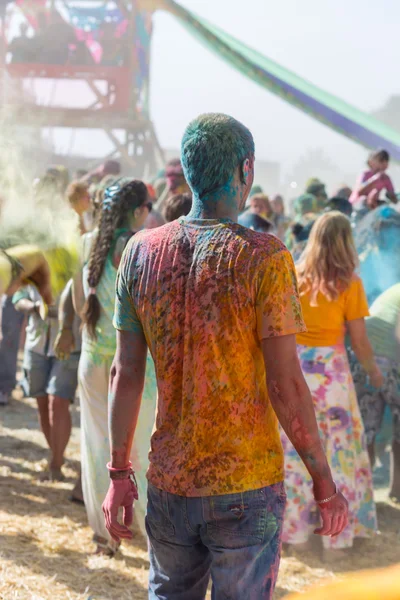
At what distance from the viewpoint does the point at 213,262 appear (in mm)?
1865

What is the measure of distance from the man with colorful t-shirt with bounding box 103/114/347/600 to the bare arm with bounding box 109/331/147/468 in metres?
0.11

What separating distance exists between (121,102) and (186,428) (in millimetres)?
15377

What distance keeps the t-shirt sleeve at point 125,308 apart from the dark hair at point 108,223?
170 centimetres

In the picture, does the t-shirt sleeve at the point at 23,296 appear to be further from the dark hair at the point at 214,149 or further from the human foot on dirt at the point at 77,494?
the dark hair at the point at 214,149

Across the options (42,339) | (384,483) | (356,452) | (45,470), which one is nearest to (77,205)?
(42,339)

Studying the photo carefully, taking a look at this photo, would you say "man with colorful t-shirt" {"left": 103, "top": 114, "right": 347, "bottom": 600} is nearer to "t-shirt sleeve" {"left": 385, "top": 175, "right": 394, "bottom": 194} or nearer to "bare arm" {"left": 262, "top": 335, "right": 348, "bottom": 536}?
"bare arm" {"left": 262, "top": 335, "right": 348, "bottom": 536}

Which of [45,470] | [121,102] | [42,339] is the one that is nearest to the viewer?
[42,339]

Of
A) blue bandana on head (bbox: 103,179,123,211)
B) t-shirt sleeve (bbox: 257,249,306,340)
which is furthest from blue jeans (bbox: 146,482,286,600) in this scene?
blue bandana on head (bbox: 103,179,123,211)

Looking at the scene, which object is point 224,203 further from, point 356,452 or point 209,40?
point 209,40

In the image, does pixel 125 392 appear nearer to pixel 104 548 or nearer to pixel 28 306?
pixel 104 548

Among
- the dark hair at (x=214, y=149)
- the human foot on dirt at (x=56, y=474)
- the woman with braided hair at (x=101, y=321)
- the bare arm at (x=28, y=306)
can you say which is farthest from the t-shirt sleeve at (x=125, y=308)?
the human foot on dirt at (x=56, y=474)

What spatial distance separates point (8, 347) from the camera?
279 inches

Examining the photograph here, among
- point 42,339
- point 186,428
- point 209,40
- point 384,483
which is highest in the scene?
point 209,40

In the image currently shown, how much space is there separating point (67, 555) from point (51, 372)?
134 cm
